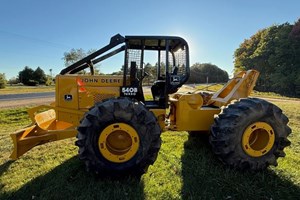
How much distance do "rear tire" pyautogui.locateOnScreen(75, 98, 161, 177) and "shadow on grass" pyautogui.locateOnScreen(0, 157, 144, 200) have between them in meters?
0.19

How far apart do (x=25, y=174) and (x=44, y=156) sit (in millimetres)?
916

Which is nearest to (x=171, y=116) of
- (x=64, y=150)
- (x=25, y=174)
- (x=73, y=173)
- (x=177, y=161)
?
(x=177, y=161)

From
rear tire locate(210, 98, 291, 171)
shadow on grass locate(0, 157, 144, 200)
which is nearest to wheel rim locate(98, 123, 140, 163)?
shadow on grass locate(0, 157, 144, 200)

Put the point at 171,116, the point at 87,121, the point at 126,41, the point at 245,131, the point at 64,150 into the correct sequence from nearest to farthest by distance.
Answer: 1. the point at 87,121
2. the point at 245,131
3. the point at 126,41
4. the point at 171,116
5. the point at 64,150

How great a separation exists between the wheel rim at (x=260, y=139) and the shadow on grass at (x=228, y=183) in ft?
1.24

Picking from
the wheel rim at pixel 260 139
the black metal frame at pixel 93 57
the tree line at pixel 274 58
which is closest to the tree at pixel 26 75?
the tree line at pixel 274 58

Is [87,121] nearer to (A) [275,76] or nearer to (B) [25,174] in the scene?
Answer: (B) [25,174]

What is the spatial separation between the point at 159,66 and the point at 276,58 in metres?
38.4

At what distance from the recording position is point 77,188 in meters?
3.98

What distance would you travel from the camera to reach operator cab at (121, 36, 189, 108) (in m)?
5.02

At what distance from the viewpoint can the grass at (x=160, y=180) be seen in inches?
151

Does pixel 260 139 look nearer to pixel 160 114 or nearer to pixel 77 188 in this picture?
pixel 160 114

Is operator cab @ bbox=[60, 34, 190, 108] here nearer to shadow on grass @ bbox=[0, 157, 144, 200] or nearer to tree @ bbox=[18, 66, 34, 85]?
shadow on grass @ bbox=[0, 157, 144, 200]

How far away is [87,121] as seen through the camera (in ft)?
13.4
